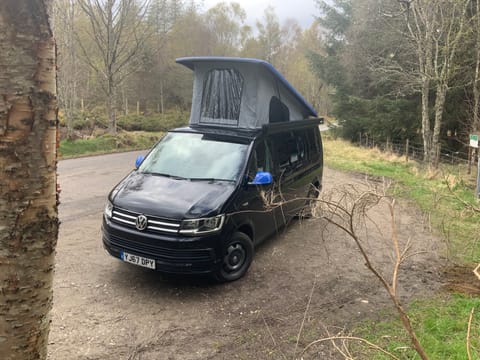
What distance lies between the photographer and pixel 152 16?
28578 mm

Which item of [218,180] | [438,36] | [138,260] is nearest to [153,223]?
[138,260]

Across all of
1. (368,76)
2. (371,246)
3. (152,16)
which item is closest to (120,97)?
(152,16)

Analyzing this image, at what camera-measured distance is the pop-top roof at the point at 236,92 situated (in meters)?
6.50

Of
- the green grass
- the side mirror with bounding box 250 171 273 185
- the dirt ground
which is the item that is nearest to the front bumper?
the dirt ground

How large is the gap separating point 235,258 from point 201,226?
0.79 m

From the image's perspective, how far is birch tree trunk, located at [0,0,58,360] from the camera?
4.62 ft

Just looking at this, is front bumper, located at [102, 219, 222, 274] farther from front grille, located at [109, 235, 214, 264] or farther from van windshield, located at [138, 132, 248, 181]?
van windshield, located at [138, 132, 248, 181]

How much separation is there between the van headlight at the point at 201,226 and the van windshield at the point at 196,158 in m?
0.80

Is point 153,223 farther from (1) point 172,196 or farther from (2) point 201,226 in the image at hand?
(2) point 201,226

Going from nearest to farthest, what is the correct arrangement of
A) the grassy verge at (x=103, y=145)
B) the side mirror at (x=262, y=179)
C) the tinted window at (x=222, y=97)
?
the side mirror at (x=262, y=179), the tinted window at (x=222, y=97), the grassy verge at (x=103, y=145)

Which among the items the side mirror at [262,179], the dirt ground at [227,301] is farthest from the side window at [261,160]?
the dirt ground at [227,301]

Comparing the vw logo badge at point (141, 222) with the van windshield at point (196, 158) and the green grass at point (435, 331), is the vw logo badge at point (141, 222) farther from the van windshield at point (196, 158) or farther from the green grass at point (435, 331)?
the green grass at point (435, 331)

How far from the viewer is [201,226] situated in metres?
4.74

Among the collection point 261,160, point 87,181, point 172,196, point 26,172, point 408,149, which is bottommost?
point 87,181
